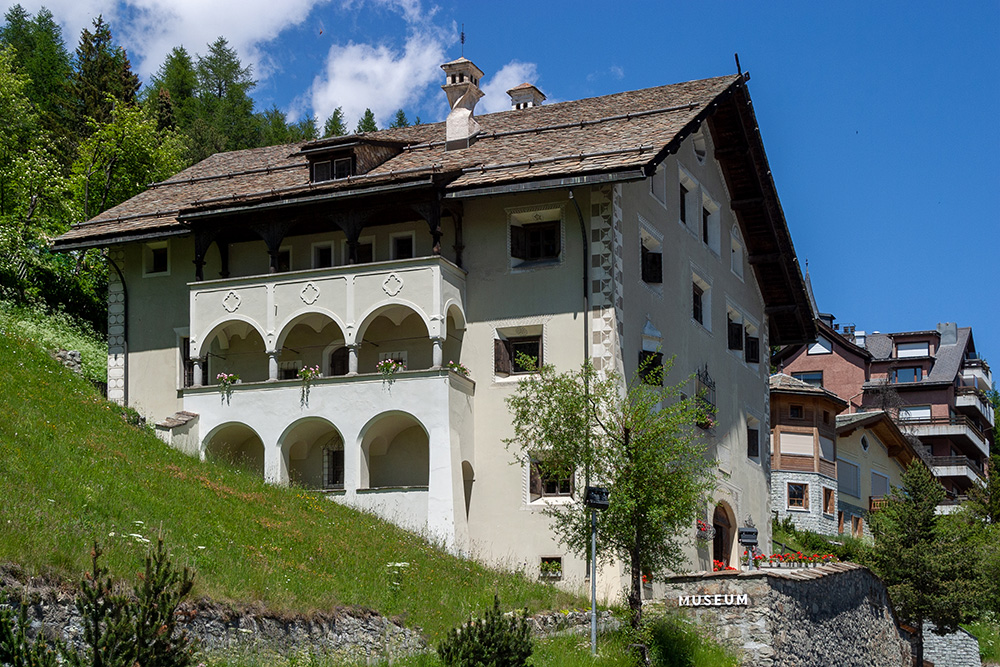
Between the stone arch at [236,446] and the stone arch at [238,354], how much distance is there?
1.85 metres

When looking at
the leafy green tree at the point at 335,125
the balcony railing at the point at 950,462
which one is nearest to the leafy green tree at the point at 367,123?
the leafy green tree at the point at 335,125

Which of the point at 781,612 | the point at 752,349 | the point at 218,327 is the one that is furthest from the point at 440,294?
the point at 752,349

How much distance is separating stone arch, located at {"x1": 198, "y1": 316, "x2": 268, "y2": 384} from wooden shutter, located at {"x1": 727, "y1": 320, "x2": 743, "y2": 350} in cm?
1510

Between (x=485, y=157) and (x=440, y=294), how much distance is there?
15.2 ft

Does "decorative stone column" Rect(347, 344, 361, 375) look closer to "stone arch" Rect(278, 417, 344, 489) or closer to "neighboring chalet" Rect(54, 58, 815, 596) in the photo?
"neighboring chalet" Rect(54, 58, 815, 596)

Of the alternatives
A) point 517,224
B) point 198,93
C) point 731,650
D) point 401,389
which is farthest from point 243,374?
point 198,93

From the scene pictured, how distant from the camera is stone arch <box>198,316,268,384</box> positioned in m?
37.5

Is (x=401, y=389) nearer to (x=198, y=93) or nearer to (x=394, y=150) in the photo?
(x=394, y=150)

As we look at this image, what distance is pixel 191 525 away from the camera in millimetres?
24125

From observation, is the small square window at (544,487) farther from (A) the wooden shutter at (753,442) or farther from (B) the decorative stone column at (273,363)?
→ (A) the wooden shutter at (753,442)

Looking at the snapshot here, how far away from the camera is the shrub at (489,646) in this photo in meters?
18.7

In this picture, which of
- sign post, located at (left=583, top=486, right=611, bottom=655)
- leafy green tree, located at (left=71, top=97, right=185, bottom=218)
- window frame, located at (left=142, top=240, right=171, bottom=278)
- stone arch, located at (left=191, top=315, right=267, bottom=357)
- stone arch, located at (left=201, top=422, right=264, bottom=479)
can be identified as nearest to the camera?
sign post, located at (left=583, top=486, right=611, bottom=655)

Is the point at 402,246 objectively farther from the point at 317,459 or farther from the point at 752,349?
the point at 752,349

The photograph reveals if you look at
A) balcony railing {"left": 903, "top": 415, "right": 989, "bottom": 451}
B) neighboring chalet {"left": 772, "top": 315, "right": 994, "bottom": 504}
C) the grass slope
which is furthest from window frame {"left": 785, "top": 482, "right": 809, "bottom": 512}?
the grass slope
